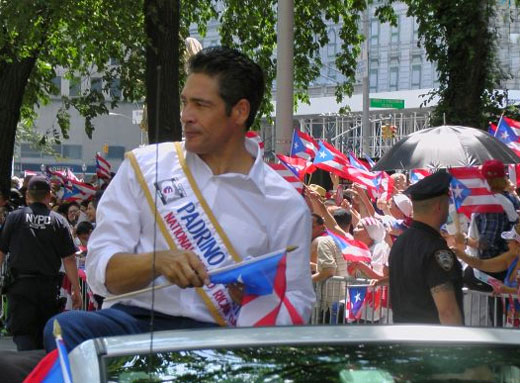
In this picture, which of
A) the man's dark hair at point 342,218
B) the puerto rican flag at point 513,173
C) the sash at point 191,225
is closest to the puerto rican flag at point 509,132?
the puerto rican flag at point 513,173

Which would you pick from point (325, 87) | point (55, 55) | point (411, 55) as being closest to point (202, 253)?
point (55, 55)

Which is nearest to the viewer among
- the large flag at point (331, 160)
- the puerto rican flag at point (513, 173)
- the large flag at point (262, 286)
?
the large flag at point (262, 286)

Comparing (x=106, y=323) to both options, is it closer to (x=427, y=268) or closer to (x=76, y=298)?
(x=427, y=268)

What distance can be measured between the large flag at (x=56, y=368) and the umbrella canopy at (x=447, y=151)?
8.54 metres

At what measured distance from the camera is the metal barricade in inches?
396

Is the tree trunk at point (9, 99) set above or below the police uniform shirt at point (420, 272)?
above

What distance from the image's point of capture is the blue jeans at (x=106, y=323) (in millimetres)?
3559

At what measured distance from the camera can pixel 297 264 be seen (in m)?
4.05

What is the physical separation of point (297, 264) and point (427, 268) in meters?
2.79

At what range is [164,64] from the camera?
17234 millimetres

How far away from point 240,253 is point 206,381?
3.84ft

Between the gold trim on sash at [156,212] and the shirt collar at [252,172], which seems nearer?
the gold trim on sash at [156,212]

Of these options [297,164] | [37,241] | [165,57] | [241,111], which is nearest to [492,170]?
[297,164]

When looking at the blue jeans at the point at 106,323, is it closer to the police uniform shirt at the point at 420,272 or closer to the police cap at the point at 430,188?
the police uniform shirt at the point at 420,272
